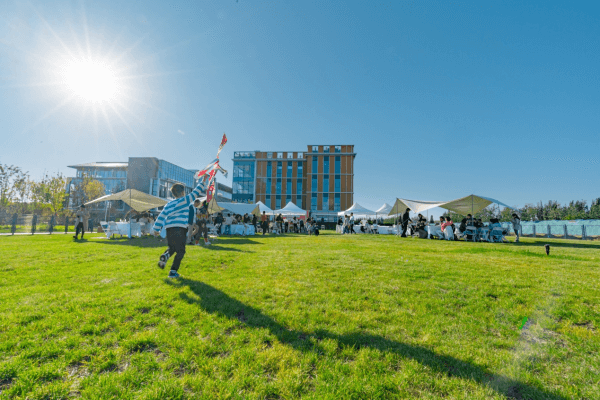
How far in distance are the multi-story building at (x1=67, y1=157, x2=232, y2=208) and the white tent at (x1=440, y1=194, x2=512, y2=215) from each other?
149ft

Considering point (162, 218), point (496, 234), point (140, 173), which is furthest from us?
point (140, 173)

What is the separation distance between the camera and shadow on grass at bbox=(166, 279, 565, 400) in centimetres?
194

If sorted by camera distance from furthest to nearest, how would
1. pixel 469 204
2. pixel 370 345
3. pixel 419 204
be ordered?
pixel 419 204 → pixel 469 204 → pixel 370 345

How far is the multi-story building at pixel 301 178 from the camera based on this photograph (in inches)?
2378

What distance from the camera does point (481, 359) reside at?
90.2 inches

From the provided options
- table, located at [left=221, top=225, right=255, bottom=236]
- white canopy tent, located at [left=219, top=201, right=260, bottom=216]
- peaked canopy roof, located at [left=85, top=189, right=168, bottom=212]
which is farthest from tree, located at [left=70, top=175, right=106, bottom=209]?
table, located at [left=221, top=225, right=255, bottom=236]

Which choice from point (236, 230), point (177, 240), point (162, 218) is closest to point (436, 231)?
point (236, 230)

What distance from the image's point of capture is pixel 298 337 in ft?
8.71

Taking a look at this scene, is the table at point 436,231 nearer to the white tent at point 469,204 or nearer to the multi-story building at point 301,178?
the white tent at point 469,204

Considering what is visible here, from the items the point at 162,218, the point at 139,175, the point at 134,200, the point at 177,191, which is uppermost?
the point at 139,175

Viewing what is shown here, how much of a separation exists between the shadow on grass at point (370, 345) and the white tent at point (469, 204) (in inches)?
685

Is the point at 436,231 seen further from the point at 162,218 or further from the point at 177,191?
the point at 162,218

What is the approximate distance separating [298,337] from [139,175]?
63175mm

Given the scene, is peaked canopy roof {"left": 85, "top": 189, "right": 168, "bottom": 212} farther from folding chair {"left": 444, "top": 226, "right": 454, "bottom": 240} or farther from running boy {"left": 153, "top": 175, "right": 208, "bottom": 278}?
folding chair {"left": 444, "top": 226, "right": 454, "bottom": 240}
